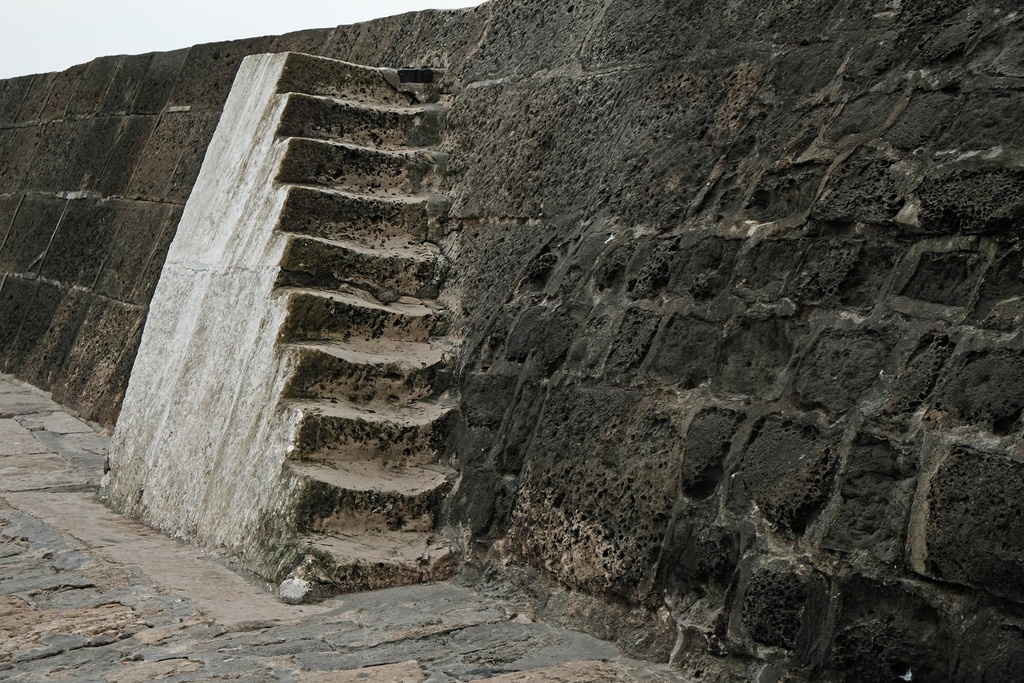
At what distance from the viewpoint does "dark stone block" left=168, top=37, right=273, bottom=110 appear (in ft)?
19.2

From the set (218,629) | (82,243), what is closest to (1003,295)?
(218,629)

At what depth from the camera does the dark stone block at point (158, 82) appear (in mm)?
6363

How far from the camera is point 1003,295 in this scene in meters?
2.15

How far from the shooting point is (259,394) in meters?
3.62

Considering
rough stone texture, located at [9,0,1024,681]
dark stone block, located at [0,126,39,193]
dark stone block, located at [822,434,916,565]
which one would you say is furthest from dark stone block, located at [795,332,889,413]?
dark stone block, located at [0,126,39,193]

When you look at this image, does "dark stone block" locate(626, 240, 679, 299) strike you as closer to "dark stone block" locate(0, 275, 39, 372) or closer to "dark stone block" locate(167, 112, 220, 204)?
"dark stone block" locate(167, 112, 220, 204)

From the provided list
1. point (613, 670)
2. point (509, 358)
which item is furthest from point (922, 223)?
point (509, 358)

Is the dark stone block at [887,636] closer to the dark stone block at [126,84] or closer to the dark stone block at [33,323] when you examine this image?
the dark stone block at [33,323]

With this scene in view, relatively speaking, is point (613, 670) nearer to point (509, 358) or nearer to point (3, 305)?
point (509, 358)

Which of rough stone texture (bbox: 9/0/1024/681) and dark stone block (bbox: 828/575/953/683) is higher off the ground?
rough stone texture (bbox: 9/0/1024/681)

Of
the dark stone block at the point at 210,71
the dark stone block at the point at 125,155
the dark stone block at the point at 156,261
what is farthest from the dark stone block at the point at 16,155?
the dark stone block at the point at 156,261

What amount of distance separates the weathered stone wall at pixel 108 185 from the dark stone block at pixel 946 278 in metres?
2.55

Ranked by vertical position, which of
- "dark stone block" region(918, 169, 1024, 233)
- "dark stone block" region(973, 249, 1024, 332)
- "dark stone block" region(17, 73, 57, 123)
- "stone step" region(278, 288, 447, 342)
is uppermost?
"dark stone block" region(17, 73, 57, 123)

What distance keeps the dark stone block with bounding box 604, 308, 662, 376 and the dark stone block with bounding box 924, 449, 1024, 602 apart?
956 millimetres
